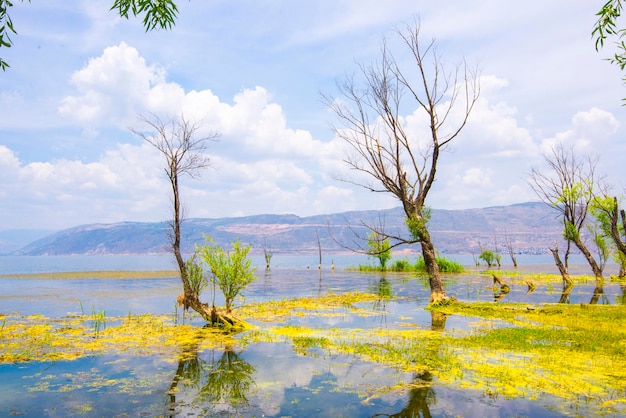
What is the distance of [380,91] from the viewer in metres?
28.1

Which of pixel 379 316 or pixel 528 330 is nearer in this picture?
pixel 528 330

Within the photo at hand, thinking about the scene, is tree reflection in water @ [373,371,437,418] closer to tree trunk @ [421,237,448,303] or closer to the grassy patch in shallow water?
the grassy patch in shallow water

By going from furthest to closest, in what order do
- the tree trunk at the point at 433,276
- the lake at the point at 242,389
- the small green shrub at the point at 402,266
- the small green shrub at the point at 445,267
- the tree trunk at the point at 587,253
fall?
the small green shrub at the point at 402,266 < the small green shrub at the point at 445,267 < the tree trunk at the point at 587,253 < the tree trunk at the point at 433,276 < the lake at the point at 242,389

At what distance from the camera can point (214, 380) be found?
1029 cm

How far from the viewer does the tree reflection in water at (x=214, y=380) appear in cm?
866

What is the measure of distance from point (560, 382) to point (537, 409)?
1.99 metres

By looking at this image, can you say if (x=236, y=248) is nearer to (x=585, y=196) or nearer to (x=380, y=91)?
(x=380, y=91)

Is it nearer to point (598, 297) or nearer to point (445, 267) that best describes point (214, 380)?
point (598, 297)

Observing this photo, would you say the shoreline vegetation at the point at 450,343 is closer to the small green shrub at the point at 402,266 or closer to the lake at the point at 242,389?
the lake at the point at 242,389

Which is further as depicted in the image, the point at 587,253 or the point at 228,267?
the point at 587,253

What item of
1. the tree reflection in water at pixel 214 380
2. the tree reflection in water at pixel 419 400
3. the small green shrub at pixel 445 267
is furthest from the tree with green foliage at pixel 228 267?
the small green shrub at pixel 445 267

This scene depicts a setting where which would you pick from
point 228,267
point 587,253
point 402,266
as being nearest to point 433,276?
point 228,267

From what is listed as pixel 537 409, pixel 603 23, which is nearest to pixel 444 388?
pixel 537 409

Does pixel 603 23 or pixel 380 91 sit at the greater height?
pixel 380 91
